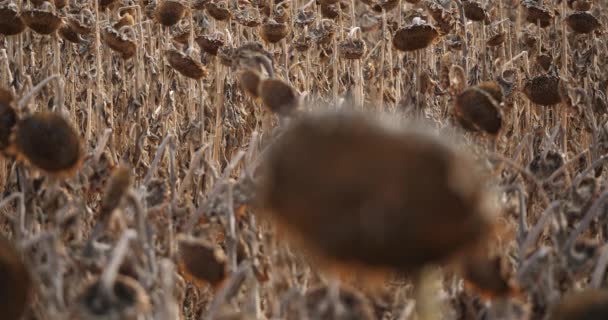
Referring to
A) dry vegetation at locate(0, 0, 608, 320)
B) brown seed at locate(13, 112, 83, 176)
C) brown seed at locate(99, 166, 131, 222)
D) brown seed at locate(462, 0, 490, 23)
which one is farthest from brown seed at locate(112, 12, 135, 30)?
brown seed at locate(99, 166, 131, 222)

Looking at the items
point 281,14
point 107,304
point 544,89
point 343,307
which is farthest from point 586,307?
point 281,14

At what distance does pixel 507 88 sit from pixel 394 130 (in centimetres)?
265

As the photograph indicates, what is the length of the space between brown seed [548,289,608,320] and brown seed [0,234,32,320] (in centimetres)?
69

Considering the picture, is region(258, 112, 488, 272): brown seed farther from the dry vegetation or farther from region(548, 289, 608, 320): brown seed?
region(548, 289, 608, 320): brown seed

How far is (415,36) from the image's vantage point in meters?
2.99

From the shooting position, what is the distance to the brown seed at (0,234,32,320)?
3.63ft

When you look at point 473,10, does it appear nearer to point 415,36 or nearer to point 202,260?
point 415,36

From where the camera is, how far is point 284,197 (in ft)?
2.89

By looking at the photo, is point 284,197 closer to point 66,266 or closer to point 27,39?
point 66,266

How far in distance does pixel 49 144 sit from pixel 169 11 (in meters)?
1.98

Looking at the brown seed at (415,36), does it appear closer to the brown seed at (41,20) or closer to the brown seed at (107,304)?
the brown seed at (41,20)

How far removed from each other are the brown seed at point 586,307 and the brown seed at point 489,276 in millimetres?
150

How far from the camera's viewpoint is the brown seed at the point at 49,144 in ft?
4.91

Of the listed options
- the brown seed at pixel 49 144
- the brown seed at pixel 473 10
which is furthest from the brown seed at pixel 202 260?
the brown seed at pixel 473 10
